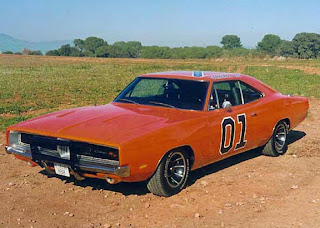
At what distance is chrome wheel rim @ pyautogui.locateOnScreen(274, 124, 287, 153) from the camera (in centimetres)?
706

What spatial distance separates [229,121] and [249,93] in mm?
926

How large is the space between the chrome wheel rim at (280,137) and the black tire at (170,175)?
93.9 inches

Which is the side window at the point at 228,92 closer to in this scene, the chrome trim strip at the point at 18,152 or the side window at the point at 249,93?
the side window at the point at 249,93

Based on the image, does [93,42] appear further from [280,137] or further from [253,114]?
[253,114]

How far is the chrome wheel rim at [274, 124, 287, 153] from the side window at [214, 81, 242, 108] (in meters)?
1.19

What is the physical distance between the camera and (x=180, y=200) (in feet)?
16.3

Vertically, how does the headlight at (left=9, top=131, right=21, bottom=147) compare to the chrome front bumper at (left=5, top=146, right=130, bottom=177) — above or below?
above

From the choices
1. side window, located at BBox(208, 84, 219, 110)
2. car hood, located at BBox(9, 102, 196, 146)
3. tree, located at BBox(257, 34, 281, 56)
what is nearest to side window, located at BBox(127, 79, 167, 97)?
car hood, located at BBox(9, 102, 196, 146)

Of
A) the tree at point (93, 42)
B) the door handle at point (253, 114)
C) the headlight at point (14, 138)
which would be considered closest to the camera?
the headlight at point (14, 138)

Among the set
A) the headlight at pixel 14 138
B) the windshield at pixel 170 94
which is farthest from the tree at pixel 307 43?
the headlight at pixel 14 138

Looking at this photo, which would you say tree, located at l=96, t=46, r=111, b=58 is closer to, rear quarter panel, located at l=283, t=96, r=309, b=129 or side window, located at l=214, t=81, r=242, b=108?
rear quarter panel, located at l=283, t=96, r=309, b=129

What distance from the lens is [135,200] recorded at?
499cm

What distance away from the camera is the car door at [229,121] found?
5.57 meters

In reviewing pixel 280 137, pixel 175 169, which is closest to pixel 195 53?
pixel 280 137
